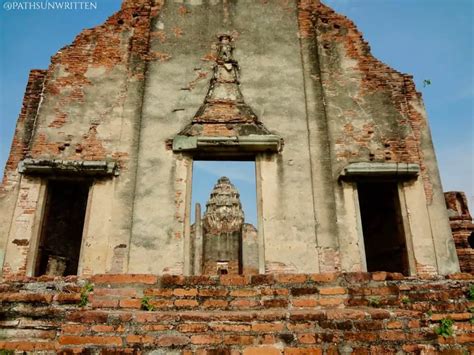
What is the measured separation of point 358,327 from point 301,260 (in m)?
3.49

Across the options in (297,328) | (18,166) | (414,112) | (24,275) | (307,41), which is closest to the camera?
(297,328)

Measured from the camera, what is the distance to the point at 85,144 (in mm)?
7871

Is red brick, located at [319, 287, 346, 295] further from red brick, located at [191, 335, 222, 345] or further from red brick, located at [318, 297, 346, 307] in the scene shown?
red brick, located at [191, 335, 222, 345]

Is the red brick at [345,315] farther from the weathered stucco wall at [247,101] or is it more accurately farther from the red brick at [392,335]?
the weathered stucco wall at [247,101]

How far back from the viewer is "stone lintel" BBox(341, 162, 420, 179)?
7496mm

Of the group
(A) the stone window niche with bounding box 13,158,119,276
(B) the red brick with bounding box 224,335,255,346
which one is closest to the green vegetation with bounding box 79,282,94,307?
(B) the red brick with bounding box 224,335,255,346

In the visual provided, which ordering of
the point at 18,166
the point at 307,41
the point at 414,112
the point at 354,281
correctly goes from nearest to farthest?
the point at 354,281
the point at 18,166
the point at 414,112
the point at 307,41

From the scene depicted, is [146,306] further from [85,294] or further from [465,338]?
[465,338]

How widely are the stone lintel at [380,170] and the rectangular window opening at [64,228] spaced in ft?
18.4

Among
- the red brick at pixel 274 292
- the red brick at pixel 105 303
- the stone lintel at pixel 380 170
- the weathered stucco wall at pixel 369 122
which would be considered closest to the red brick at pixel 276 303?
the red brick at pixel 274 292

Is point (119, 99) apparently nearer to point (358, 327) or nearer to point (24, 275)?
point (24, 275)

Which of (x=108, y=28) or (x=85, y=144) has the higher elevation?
(x=108, y=28)

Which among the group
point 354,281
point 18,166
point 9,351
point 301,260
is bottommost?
point 9,351

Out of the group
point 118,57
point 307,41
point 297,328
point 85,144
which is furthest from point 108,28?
point 297,328
